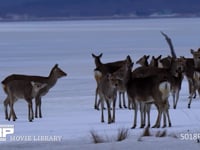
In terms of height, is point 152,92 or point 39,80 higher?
point 39,80

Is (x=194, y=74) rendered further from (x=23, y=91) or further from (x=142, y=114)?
(x=23, y=91)

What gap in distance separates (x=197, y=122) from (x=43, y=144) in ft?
15.3

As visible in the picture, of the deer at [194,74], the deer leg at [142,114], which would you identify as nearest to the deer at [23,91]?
the deer leg at [142,114]

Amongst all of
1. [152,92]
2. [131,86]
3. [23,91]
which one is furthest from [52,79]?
[152,92]

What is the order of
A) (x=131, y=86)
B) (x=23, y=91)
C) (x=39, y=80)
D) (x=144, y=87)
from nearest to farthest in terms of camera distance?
(x=144, y=87)
(x=131, y=86)
(x=23, y=91)
(x=39, y=80)

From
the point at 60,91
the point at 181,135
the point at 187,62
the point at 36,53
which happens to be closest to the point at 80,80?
the point at 60,91

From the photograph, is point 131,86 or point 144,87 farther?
point 131,86

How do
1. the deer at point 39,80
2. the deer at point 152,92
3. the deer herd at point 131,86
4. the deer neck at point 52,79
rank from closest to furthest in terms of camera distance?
the deer at point 152,92 → the deer herd at point 131,86 → the deer at point 39,80 → the deer neck at point 52,79

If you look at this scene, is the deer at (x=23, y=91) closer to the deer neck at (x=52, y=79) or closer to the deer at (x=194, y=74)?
the deer neck at (x=52, y=79)

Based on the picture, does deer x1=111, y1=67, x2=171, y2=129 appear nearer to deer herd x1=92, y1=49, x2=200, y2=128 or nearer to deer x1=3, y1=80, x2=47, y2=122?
deer herd x1=92, y1=49, x2=200, y2=128

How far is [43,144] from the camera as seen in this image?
11.7 m

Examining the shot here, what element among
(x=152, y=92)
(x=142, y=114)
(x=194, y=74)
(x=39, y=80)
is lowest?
(x=142, y=114)

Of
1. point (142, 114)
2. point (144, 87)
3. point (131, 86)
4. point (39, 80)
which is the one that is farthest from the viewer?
point (39, 80)

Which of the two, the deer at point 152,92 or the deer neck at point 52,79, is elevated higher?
the deer neck at point 52,79
